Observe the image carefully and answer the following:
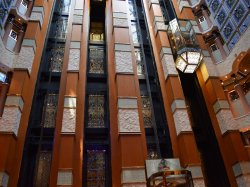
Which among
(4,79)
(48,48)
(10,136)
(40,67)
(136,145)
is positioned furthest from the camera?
(48,48)

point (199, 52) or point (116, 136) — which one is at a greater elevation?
point (199, 52)

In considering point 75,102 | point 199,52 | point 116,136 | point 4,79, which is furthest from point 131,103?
point 4,79

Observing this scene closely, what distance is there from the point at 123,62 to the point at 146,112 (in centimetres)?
228

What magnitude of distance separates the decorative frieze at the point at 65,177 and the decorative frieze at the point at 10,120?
6.59 ft

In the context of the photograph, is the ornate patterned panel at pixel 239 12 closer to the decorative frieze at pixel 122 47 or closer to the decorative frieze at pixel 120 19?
the decorative frieze at pixel 122 47

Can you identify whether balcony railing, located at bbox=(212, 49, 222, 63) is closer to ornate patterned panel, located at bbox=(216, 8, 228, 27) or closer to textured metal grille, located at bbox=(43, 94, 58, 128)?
ornate patterned panel, located at bbox=(216, 8, 228, 27)

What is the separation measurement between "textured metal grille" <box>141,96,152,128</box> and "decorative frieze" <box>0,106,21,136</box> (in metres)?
4.70

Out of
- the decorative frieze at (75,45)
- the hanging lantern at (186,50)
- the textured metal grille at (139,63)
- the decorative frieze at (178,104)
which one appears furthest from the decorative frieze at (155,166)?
the decorative frieze at (75,45)

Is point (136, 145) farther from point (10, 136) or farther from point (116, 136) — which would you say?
point (10, 136)

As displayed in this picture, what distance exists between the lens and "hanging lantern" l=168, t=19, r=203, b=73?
9.17 meters

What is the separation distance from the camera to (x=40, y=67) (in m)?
10.7

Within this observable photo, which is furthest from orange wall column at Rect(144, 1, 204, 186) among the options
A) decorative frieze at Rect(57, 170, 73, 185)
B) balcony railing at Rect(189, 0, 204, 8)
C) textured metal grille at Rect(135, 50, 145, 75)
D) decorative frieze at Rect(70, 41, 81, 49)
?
decorative frieze at Rect(57, 170, 73, 185)

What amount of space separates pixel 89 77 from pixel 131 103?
2637mm

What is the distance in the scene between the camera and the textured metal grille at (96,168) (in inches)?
348
